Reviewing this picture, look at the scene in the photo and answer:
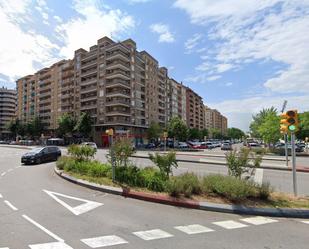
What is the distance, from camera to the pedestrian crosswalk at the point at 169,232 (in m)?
5.01

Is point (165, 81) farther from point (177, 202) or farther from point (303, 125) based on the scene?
point (177, 202)

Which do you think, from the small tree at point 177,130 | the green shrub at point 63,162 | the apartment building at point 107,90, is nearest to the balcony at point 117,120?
the apartment building at point 107,90

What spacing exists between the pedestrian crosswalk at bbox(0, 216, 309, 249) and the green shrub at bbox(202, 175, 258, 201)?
116cm

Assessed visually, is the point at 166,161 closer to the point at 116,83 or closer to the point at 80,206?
the point at 80,206

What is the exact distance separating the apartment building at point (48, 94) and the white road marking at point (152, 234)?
81322 millimetres

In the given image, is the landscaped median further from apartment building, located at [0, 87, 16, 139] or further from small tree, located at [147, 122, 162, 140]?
apartment building, located at [0, 87, 16, 139]

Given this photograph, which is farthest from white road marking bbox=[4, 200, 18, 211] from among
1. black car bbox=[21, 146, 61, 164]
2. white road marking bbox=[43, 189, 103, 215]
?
black car bbox=[21, 146, 61, 164]

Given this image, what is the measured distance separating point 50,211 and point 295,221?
655 cm

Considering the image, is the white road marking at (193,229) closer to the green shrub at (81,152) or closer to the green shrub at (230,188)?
the green shrub at (230,188)

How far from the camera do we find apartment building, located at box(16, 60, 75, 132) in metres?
85.4

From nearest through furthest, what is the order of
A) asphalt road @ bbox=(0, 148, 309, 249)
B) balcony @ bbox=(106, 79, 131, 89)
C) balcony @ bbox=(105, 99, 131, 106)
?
asphalt road @ bbox=(0, 148, 309, 249)
balcony @ bbox=(105, 99, 131, 106)
balcony @ bbox=(106, 79, 131, 89)

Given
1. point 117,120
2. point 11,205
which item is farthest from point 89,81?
point 11,205

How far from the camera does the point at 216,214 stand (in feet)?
23.9

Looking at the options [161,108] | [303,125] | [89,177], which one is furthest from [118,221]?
[161,108]
